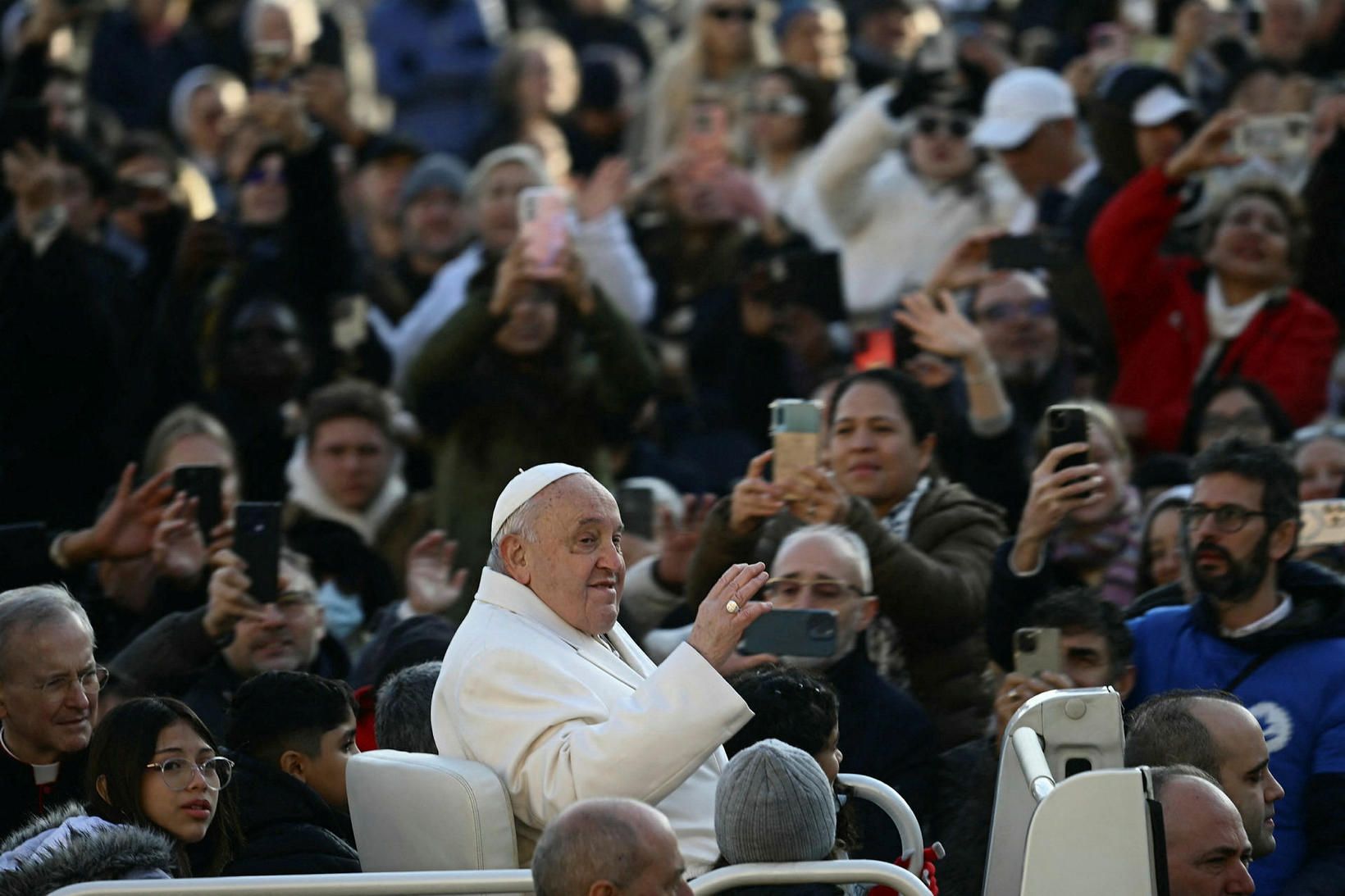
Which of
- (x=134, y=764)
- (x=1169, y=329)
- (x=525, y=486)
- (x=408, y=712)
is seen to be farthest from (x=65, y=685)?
(x=1169, y=329)

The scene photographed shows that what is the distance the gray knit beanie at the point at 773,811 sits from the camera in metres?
4.51

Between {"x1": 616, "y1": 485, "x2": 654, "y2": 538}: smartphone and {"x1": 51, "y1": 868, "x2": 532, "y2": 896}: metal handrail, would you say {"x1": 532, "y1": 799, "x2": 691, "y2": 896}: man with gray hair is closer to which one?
{"x1": 51, "y1": 868, "x2": 532, "y2": 896}: metal handrail

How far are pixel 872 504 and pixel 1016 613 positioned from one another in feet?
3.04

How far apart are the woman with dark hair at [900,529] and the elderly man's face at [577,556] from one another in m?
1.53

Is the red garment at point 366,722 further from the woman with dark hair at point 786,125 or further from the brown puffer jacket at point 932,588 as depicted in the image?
the woman with dark hair at point 786,125

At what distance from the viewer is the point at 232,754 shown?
5555 mm

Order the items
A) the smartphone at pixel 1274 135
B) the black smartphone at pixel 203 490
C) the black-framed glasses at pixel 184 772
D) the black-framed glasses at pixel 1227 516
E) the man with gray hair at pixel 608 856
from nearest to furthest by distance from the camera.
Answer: the man with gray hair at pixel 608 856
the black-framed glasses at pixel 184 772
the black-framed glasses at pixel 1227 516
the black smartphone at pixel 203 490
the smartphone at pixel 1274 135

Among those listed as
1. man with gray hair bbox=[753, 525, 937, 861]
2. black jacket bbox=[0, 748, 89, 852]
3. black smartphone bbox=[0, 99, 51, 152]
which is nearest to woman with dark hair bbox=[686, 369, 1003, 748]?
man with gray hair bbox=[753, 525, 937, 861]

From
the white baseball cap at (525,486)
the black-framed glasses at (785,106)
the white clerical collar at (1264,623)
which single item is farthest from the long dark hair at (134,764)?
the black-framed glasses at (785,106)

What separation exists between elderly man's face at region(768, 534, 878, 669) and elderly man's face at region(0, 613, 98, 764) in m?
1.80

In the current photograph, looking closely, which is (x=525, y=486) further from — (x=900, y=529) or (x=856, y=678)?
(x=900, y=529)

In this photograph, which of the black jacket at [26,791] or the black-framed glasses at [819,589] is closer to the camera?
the black jacket at [26,791]

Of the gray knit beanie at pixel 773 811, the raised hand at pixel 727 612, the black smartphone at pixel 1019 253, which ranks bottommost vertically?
the gray knit beanie at pixel 773 811

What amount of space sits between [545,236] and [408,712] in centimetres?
327
